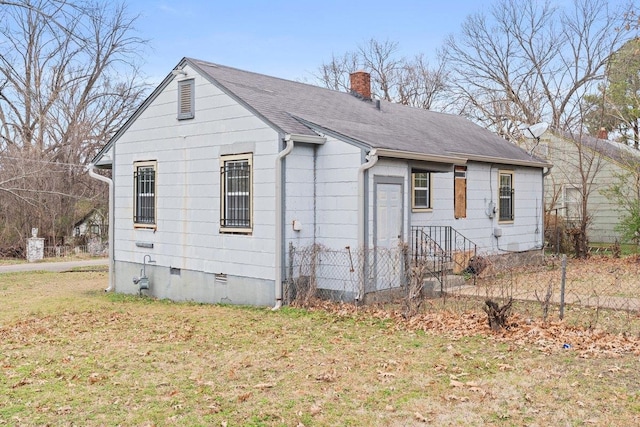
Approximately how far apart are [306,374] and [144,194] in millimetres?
8846

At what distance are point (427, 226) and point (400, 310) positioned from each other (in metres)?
4.43

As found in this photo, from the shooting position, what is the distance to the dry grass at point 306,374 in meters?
5.42

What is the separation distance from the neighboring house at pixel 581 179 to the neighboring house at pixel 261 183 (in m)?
9.71

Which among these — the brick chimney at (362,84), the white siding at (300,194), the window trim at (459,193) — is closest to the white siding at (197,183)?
the white siding at (300,194)

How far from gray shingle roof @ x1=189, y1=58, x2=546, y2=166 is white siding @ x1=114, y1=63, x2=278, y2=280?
475mm

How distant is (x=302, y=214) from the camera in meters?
11.4

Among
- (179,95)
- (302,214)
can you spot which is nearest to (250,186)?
(302,214)

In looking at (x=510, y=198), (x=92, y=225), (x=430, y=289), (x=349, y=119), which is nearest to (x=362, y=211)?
(x=430, y=289)

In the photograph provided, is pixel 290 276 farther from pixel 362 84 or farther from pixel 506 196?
pixel 506 196

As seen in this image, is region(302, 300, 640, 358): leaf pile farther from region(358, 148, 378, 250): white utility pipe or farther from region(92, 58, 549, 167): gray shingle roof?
region(92, 58, 549, 167): gray shingle roof

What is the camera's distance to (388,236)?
11625mm

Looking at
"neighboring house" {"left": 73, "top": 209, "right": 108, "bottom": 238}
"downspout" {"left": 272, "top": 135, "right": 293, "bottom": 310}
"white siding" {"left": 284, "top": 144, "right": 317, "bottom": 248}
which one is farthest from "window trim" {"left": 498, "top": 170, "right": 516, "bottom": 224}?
"neighboring house" {"left": 73, "top": 209, "right": 108, "bottom": 238}

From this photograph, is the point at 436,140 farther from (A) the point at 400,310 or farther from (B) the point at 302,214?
(A) the point at 400,310

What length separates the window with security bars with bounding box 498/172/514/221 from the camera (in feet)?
56.4
